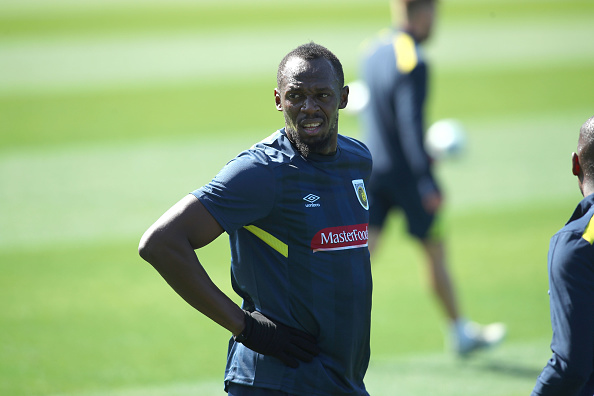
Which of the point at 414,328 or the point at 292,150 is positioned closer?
the point at 292,150

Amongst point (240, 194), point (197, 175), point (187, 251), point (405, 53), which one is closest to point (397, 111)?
point (405, 53)

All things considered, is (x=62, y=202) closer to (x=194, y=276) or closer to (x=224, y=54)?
(x=194, y=276)

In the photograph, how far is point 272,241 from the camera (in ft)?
9.98

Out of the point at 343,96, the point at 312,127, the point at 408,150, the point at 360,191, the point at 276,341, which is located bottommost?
the point at 276,341

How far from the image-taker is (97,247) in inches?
314

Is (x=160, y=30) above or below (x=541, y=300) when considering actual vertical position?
above

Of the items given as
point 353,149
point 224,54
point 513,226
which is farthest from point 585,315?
point 224,54

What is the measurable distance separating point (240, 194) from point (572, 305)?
1.30 metres

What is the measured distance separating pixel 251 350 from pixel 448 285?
10.8 ft

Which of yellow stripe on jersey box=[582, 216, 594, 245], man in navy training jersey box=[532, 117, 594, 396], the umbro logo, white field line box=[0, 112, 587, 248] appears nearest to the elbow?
the umbro logo

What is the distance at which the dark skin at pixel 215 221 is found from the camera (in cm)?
288

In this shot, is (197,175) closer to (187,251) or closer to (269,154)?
(269,154)

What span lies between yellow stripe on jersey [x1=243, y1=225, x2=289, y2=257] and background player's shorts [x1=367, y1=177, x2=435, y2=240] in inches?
130

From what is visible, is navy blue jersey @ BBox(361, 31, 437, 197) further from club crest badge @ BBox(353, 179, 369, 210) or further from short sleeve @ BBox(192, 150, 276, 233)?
short sleeve @ BBox(192, 150, 276, 233)
